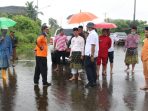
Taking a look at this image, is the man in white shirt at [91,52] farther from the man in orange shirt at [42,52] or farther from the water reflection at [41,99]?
the water reflection at [41,99]

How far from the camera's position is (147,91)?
34.8ft

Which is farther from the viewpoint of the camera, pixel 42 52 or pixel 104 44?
pixel 104 44

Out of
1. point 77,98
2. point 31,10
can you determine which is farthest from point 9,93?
point 31,10

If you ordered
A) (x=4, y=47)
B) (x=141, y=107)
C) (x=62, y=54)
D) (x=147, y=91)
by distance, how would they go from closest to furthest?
(x=141, y=107) < (x=147, y=91) < (x=4, y=47) < (x=62, y=54)

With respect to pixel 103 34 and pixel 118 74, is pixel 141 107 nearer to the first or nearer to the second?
pixel 103 34

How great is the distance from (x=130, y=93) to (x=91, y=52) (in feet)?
5.07

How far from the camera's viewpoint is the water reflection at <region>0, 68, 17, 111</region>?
871 centimetres

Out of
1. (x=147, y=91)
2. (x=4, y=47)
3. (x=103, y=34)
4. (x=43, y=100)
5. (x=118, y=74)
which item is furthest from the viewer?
(x=118, y=74)

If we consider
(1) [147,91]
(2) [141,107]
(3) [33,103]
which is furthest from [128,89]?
(3) [33,103]

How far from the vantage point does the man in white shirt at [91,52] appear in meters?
10.9

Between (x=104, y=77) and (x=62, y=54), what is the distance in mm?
2847

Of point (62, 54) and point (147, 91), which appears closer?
point (147, 91)

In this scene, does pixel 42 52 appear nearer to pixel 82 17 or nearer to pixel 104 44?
pixel 82 17

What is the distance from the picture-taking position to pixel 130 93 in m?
10.4
